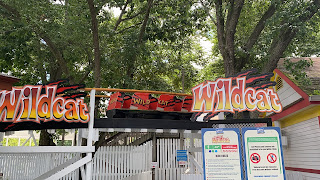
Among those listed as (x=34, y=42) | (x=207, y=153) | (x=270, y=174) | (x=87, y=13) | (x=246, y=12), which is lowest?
(x=270, y=174)

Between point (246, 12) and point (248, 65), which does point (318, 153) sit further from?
point (246, 12)

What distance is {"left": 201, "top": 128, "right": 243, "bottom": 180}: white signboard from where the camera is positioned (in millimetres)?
5992

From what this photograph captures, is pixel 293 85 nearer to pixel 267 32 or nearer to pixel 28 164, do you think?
pixel 267 32

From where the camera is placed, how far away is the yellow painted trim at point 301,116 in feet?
28.0

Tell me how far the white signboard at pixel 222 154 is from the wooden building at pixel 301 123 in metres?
3.41

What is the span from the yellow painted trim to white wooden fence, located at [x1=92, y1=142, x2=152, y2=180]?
6.56m

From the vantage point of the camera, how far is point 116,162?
1190 centimetres

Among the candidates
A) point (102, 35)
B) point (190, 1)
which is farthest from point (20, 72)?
point (190, 1)

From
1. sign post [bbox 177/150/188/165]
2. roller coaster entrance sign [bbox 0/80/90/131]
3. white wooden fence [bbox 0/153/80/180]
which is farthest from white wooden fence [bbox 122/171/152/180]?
roller coaster entrance sign [bbox 0/80/90/131]

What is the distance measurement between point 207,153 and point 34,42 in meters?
10.1

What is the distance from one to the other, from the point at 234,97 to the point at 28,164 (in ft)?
29.0

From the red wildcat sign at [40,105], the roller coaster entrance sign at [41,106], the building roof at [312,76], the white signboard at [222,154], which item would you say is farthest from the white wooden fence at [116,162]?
the building roof at [312,76]

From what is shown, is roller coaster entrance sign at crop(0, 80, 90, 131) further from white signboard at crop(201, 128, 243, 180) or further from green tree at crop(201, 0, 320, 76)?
green tree at crop(201, 0, 320, 76)

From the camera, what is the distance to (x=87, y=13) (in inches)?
501
